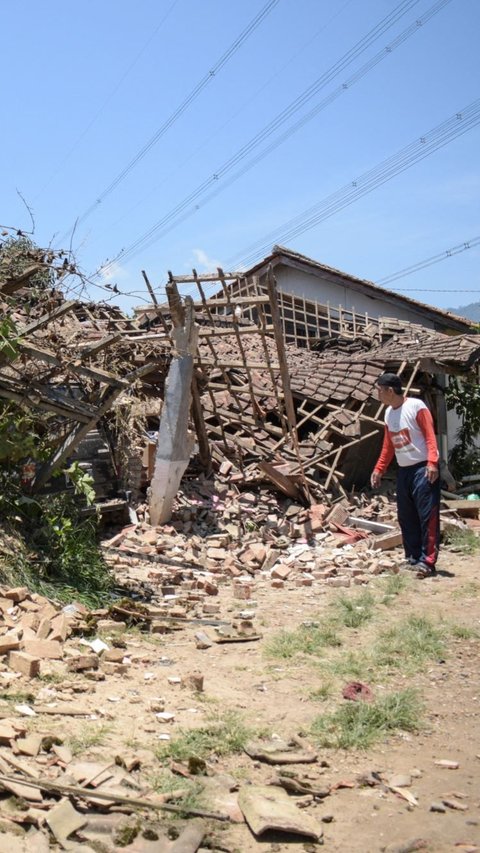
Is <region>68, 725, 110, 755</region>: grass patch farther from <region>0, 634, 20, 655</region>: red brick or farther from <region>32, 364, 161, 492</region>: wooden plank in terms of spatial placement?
<region>32, 364, 161, 492</region>: wooden plank

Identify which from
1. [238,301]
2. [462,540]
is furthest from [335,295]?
[462,540]

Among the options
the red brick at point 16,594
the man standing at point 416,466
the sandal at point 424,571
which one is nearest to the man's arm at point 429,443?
the man standing at point 416,466

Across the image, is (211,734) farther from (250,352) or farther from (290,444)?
(250,352)

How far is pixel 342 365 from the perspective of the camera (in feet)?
51.6

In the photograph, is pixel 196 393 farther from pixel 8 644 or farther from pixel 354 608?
pixel 8 644

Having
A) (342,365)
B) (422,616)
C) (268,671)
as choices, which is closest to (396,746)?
(268,671)

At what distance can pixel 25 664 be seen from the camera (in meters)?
5.62

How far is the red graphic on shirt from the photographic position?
29.9 ft

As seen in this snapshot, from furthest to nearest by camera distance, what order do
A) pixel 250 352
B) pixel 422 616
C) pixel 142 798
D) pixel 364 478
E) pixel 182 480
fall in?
pixel 250 352 < pixel 364 478 < pixel 182 480 < pixel 422 616 < pixel 142 798

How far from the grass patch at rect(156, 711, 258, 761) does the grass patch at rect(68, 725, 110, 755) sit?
334 millimetres

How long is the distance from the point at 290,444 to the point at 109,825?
10.1 m

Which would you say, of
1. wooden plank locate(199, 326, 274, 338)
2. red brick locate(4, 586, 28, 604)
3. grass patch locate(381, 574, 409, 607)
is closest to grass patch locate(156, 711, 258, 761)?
red brick locate(4, 586, 28, 604)

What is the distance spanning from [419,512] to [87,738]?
530 centimetres

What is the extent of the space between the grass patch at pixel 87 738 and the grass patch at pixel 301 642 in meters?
2.10
